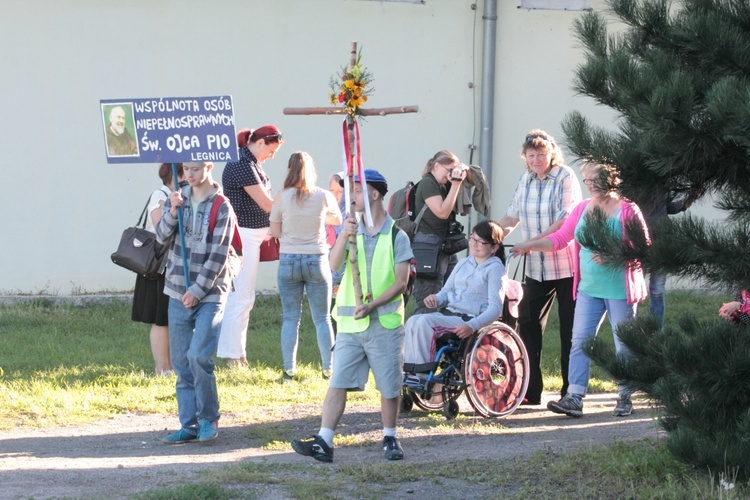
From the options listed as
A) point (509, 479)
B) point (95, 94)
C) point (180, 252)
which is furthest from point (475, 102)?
point (509, 479)

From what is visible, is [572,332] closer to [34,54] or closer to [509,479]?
[509,479]

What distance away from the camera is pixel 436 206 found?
29.3 ft

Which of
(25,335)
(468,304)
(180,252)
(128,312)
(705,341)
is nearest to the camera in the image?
(705,341)

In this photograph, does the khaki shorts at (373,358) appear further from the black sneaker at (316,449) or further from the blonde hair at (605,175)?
the blonde hair at (605,175)

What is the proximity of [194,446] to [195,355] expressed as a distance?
2.21 feet

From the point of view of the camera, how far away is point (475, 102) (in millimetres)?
13539

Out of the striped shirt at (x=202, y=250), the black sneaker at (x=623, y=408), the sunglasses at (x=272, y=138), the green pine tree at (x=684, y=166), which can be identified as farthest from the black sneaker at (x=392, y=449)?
the sunglasses at (x=272, y=138)

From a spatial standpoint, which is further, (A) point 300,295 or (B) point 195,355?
(A) point 300,295

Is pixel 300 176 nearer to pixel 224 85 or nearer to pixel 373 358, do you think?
pixel 373 358

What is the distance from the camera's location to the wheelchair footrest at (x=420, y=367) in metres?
7.95

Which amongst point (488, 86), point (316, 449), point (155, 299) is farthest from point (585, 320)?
point (488, 86)

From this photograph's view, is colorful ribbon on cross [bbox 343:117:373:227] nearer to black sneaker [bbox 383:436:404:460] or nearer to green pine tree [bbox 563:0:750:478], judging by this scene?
black sneaker [bbox 383:436:404:460]

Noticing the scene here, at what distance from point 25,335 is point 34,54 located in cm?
335

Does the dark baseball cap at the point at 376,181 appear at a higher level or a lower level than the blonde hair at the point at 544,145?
lower
